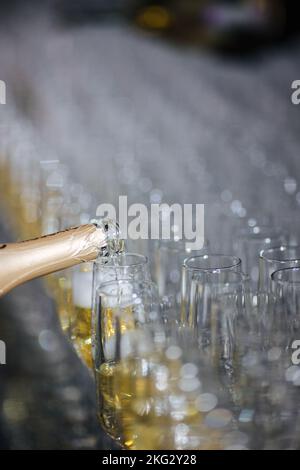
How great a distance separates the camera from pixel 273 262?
2.98 ft

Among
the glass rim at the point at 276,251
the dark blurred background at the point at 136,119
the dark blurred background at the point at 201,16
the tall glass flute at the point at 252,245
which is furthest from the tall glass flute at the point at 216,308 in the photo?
the dark blurred background at the point at 201,16

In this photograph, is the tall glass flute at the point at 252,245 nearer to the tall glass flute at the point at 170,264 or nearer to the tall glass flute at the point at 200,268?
the tall glass flute at the point at 170,264

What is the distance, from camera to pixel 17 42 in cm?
641

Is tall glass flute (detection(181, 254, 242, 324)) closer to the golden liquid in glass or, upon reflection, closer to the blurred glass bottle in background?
the golden liquid in glass

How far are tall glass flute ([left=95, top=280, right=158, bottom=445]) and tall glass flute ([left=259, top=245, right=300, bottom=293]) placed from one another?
0.13 m

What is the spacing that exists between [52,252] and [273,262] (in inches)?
10.3

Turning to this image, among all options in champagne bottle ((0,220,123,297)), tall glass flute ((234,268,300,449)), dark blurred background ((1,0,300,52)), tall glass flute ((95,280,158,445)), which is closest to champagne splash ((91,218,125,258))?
champagne bottle ((0,220,123,297))

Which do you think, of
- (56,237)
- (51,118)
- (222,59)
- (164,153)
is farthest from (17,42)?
(56,237)

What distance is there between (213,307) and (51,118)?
11.9 ft

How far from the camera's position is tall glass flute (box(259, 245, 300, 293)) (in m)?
0.85

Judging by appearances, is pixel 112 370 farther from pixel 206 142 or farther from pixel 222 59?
pixel 222 59

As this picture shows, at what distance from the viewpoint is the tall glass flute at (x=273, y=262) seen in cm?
85

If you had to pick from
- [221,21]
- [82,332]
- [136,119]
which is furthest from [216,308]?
[221,21]
